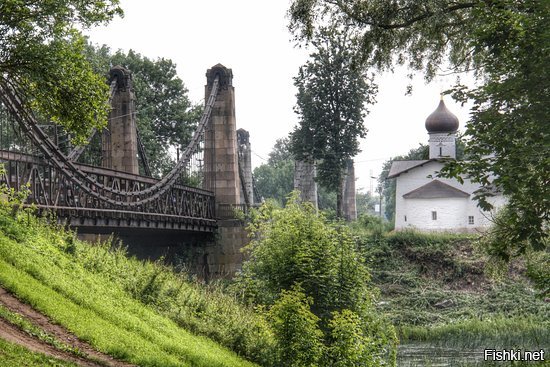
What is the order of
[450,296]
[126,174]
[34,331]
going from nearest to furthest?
[34,331] < [126,174] < [450,296]

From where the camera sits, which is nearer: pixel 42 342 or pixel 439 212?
pixel 42 342

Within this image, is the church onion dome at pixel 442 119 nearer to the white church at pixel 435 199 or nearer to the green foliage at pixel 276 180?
the white church at pixel 435 199

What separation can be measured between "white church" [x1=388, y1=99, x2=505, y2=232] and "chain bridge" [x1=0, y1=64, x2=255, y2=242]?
13.9 m

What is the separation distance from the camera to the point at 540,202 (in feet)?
47.2

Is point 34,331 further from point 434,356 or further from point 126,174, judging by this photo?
point 126,174

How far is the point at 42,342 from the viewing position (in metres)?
12.5

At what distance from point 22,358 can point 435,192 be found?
45.7m

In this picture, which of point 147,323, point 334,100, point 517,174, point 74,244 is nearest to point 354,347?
point 147,323

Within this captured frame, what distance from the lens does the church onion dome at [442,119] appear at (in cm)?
5738

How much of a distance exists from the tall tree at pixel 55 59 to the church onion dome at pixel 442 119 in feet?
143

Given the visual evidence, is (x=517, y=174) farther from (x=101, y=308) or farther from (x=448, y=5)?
(x=101, y=308)

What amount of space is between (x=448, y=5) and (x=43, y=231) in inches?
400

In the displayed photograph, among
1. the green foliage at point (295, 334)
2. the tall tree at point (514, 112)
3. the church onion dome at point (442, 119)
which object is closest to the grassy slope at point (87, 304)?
the green foliage at point (295, 334)

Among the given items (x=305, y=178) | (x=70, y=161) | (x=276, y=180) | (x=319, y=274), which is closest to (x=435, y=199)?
(x=305, y=178)
